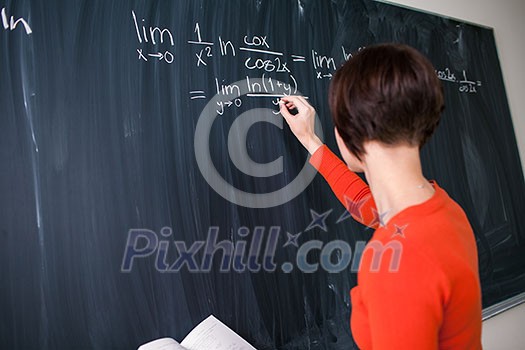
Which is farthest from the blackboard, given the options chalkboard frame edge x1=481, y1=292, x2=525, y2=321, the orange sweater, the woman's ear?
chalkboard frame edge x1=481, y1=292, x2=525, y2=321

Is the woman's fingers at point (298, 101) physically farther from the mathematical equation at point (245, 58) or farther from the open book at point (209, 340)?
the open book at point (209, 340)

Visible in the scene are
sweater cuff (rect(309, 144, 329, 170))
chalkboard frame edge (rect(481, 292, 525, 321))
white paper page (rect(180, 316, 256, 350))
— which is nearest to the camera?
white paper page (rect(180, 316, 256, 350))

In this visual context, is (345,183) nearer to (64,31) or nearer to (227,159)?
(227,159)

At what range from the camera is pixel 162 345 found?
0.90 metres

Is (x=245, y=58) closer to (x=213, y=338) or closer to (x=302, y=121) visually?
(x=302, y=121)

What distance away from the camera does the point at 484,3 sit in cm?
197

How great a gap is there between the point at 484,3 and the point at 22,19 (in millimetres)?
2077

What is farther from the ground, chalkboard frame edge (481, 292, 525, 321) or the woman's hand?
the woman's hand

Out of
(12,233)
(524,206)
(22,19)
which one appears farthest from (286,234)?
(524,206)

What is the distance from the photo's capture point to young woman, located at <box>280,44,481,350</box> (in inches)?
22.2

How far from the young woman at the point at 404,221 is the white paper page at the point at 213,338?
41cm

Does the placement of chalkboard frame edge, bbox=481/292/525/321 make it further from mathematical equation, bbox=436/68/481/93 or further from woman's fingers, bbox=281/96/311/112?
woman's fingers, bbox=281/96/311/112

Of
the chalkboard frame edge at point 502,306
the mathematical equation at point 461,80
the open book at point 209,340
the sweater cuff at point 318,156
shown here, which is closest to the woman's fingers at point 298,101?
the sweater cuff at point 318,156

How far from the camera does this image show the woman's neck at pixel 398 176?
67 centimetres
